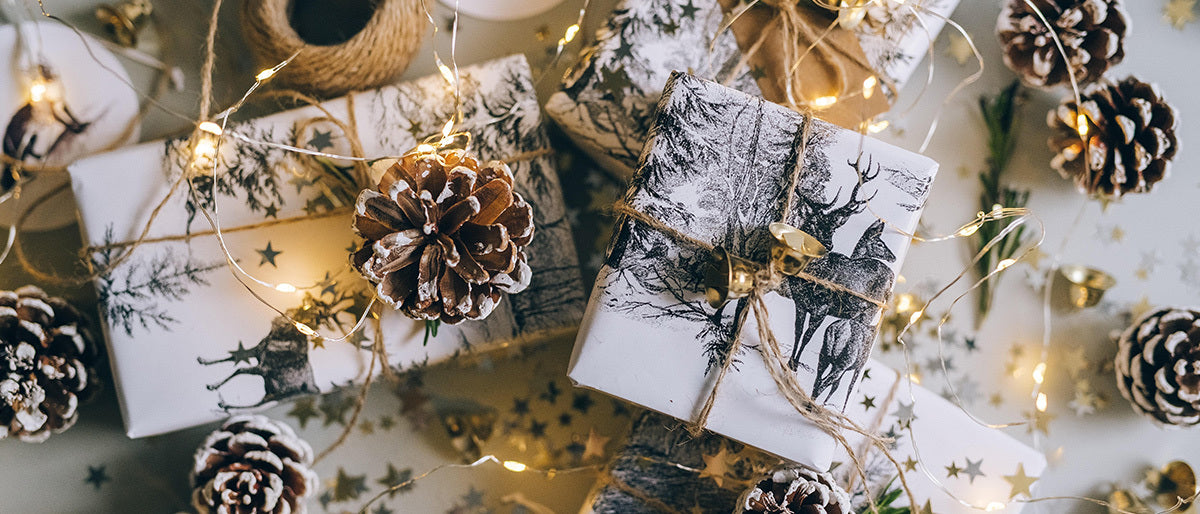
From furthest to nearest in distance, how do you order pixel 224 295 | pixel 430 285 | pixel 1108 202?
pixel 1108 202 → pixel 224 295 → pixel 430 285

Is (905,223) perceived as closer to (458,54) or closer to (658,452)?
(658,452)

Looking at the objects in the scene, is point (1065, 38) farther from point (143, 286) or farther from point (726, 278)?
point (143, 286)

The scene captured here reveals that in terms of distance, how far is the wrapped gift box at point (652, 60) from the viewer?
1.00 m

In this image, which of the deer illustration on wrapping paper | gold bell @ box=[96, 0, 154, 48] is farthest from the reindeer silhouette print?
the deer illustration on wrapping paper

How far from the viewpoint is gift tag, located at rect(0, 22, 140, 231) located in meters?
1.05

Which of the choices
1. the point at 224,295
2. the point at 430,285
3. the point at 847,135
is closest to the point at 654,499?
the point at 430,285

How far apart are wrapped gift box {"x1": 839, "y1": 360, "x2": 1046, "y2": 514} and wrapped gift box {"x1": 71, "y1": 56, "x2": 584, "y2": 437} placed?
0.47 m

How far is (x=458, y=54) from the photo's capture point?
1206mm

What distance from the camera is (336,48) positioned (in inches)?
39.6

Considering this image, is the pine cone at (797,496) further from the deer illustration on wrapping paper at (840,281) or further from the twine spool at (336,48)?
the twine spool at (336,48)

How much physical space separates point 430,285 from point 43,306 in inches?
24.3

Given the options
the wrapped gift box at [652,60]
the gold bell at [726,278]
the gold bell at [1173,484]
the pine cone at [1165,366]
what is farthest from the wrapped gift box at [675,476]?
the gold bell at [1173,484]

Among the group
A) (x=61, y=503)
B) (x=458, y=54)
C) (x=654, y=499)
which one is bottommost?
(x=61, y=503)

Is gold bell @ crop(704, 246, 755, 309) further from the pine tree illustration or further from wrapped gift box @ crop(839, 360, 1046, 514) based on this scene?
the pine tree illustration
